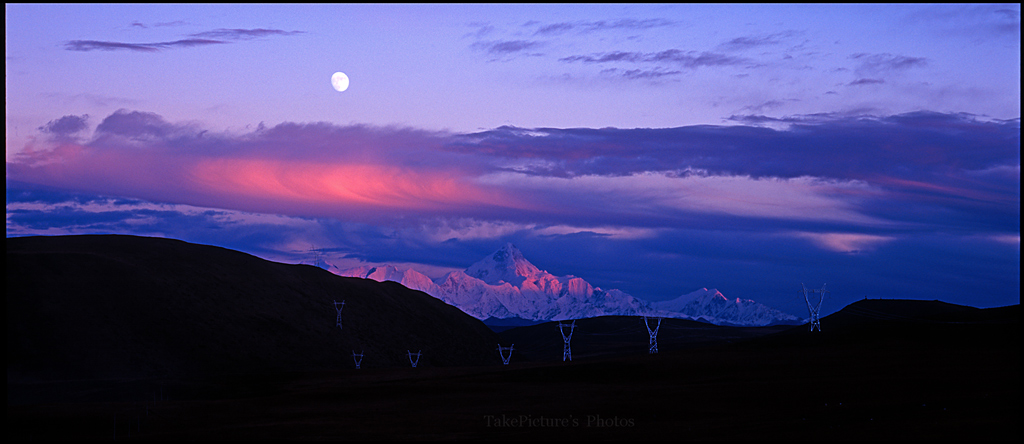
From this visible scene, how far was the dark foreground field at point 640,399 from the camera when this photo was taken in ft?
133

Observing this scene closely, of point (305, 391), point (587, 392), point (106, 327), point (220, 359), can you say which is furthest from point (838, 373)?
point (106, 327)

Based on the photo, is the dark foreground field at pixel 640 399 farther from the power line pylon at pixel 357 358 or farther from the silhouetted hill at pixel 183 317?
the power line pylon at pixel 357 358

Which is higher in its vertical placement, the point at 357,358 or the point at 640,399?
the point at 640,399

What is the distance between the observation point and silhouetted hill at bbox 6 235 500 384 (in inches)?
3905

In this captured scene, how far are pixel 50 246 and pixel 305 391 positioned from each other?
271ft

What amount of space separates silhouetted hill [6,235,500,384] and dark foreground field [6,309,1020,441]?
15.5 metres

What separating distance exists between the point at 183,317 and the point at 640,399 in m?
80.1

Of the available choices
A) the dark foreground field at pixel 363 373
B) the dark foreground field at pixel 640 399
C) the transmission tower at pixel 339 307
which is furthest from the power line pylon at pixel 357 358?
the dark foreground field at pixel 640 399

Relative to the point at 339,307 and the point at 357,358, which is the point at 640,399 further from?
the point at 339,307

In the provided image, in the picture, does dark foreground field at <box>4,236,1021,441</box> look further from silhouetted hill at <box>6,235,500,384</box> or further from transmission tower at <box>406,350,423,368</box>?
transmission tower at <box>406,350,423,368</box>

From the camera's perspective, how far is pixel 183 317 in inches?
4547

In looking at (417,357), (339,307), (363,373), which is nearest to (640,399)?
(363,373)

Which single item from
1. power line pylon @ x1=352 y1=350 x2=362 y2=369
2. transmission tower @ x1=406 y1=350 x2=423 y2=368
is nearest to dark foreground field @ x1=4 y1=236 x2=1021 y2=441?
power line pylon @ x1=352 y1=350 x2=362 y2=369

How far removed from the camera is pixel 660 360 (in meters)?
78.4
